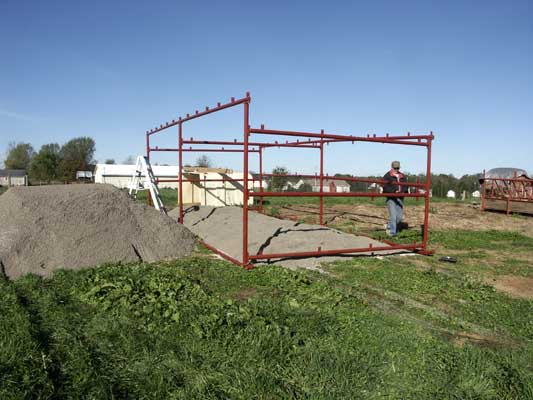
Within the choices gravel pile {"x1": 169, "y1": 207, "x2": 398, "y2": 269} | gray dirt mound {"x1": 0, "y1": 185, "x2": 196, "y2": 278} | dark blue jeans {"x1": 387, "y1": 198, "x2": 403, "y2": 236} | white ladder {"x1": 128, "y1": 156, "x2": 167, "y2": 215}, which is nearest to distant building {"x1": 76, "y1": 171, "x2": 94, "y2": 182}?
white ladder {"x1": 128, "y1": 156, "x2": 167, "y2": 215}

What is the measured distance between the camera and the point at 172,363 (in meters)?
3.07

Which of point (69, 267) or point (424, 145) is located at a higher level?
point (424, 145)

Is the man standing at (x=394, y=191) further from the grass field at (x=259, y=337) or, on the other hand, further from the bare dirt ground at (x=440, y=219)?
the grass field at (x=259, y=337)

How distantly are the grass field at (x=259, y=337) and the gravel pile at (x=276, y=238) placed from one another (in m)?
1.49

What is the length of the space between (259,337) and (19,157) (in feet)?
318

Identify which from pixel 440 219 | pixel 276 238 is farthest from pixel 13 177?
pixel 276 238

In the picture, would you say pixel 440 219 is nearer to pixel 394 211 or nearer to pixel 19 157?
pixel 394 211

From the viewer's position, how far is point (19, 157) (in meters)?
85.4

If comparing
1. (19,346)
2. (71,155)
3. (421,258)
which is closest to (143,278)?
(19,346)

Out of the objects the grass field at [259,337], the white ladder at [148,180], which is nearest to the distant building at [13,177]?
the white ladder at [148,180]

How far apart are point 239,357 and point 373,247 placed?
502cm

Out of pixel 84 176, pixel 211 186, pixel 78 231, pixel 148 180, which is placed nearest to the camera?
pixel 78 231

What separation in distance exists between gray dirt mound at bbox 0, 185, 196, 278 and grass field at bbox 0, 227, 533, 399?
25.1 inches

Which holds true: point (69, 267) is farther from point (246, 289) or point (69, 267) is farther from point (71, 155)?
point (71, 155)
